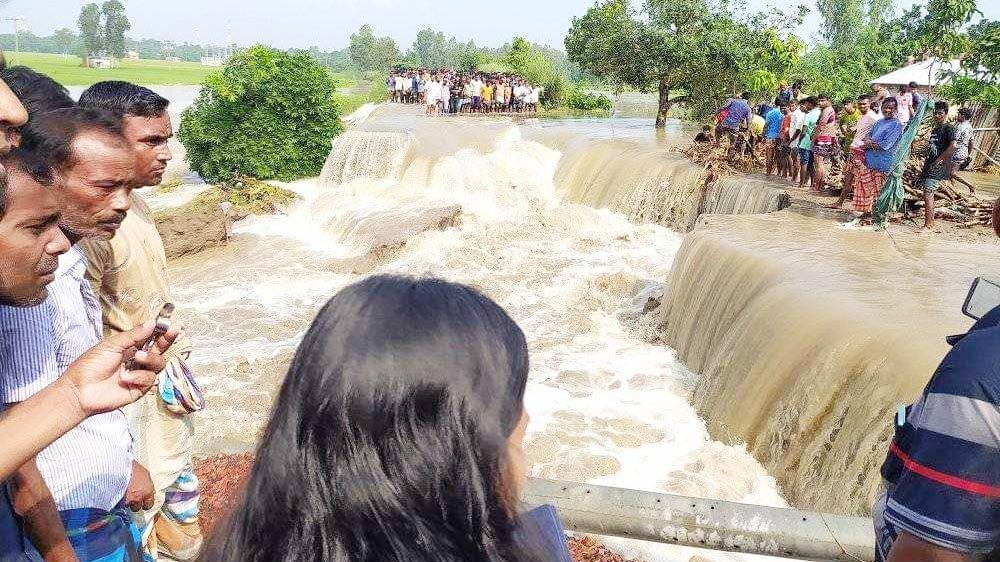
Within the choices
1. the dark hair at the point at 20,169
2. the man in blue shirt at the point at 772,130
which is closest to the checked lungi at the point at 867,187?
the man in blue shirt at the point at 772,130

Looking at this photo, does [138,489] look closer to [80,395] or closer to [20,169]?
[80,395]

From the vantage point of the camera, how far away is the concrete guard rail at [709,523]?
7.21 ft

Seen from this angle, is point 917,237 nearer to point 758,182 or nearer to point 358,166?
point 758,182

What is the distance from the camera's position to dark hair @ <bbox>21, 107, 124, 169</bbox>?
86.9 inches

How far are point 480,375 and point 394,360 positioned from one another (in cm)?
12

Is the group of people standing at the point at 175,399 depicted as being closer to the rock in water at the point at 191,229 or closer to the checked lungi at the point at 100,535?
the checked lungi at the point at 100,535

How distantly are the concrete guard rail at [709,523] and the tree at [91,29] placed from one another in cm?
9868

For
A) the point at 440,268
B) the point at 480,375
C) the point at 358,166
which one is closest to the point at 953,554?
the point at 480,375

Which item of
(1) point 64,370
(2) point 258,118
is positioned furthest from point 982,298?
(2) point 258,118

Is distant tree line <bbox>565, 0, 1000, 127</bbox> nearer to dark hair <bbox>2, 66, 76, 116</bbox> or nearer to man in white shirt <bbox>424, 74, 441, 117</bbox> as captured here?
man in white shirt <bbox>424, 74, 441, 117</bbox>

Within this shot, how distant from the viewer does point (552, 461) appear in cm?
578

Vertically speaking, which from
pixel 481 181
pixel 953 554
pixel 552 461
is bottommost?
pixel 552 461

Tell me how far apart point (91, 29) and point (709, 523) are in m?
101

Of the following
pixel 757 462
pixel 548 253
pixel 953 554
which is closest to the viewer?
pixel 953 554
